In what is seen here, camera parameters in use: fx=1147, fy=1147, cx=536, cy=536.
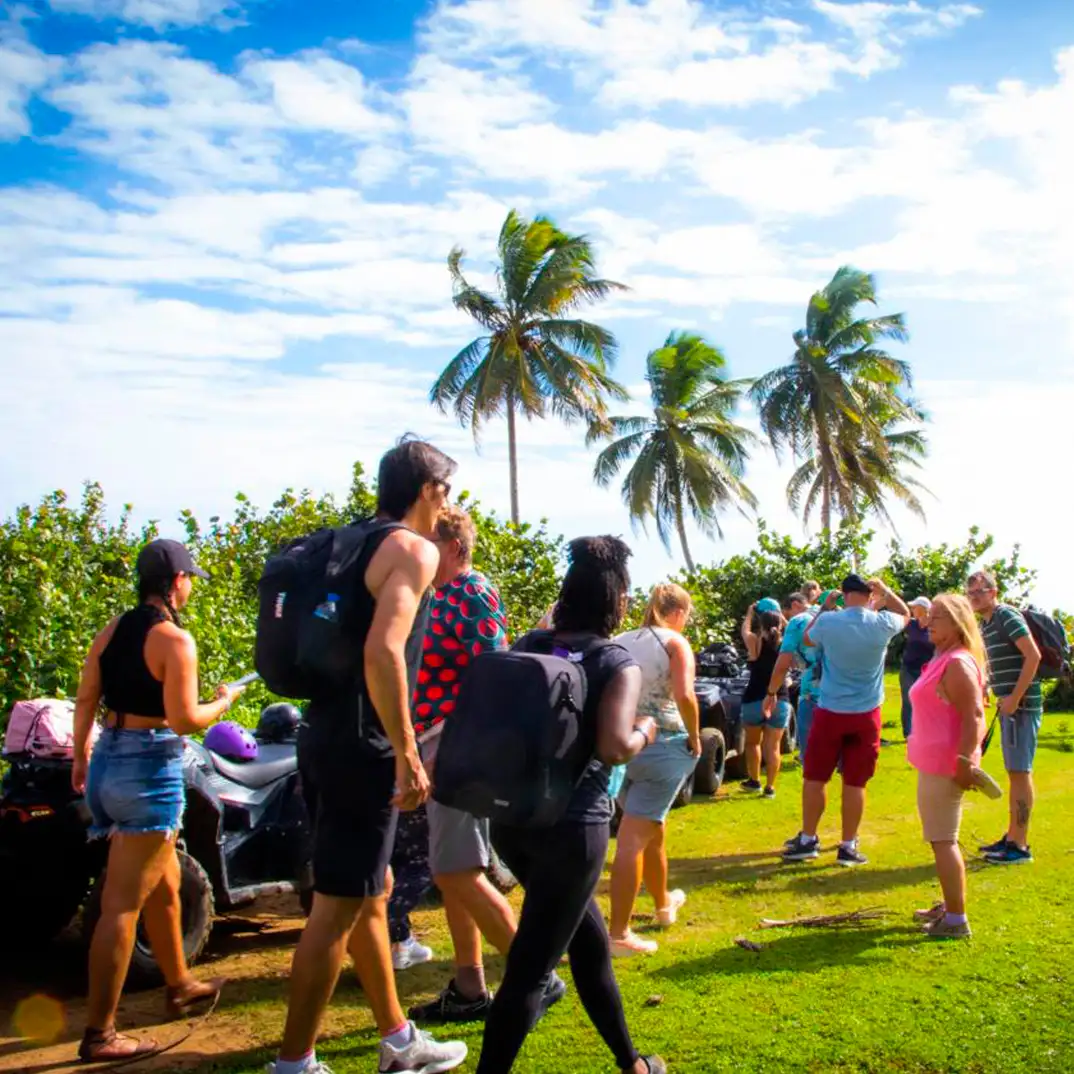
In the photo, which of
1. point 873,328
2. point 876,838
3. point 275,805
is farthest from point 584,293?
point 275,805

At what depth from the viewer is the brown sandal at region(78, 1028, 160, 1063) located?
163 inches

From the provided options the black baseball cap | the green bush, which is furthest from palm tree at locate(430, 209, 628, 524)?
the black baseball cap

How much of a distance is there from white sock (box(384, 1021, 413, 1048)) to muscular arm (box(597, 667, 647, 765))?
1237mm

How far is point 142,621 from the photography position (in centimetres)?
426

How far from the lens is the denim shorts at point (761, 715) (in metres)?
10.1

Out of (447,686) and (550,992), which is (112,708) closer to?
(447,686)

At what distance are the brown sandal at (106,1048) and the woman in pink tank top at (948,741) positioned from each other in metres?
3.60

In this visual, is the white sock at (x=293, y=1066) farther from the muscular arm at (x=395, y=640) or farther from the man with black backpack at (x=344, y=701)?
the muscular arm at (x=395, y=640)

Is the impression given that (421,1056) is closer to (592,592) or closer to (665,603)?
(592,592)

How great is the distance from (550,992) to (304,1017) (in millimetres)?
1249

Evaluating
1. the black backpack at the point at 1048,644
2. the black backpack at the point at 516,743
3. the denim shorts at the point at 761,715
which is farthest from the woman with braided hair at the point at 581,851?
the denim shorts at the point at 761,715

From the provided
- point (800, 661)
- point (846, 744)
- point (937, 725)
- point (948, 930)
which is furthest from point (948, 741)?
point (800, 661)

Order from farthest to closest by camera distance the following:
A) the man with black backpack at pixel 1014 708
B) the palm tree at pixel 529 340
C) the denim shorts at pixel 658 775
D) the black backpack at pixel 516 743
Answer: the palm tree at pixel 529 340, the man with black backpack at pixel 1014 708, the denim shorts at pixel 658 775, the black backpack at pixel 516 743

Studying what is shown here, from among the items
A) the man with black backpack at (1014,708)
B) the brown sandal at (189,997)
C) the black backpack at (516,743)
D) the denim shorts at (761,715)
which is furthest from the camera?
the denim shorts at (761,715)
